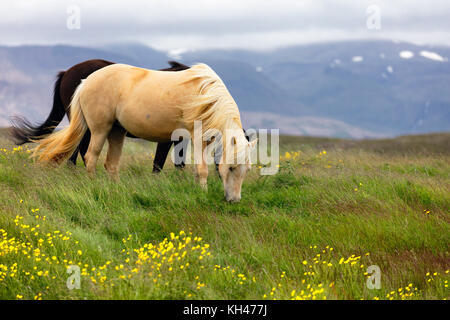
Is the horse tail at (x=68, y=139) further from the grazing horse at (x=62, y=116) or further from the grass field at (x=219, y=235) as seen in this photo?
the grazing horse at (x=62, y=116)

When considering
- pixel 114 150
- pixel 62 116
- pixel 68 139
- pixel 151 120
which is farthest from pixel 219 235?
pixel 62 116

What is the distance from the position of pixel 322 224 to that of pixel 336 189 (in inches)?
59.4

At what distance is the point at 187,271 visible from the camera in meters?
5.45

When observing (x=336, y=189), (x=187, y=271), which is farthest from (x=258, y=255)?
(x=336, y=189)

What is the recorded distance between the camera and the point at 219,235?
263 inches

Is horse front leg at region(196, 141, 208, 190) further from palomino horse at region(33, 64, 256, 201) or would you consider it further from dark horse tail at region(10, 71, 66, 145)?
dark horse tail at region(10, 71, 66, 145)

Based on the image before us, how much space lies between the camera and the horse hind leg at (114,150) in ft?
31.3

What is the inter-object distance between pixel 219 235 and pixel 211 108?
7.61ft

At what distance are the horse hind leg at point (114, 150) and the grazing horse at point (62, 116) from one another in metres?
0.55

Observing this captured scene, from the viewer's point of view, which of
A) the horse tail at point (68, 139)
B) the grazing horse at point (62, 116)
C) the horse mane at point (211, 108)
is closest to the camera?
the horse mane at point (211, 108)

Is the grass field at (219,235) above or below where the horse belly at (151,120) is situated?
below

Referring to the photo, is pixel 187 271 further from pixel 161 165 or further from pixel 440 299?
pixel 161 165

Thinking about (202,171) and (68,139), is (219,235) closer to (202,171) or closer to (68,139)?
(202,171)

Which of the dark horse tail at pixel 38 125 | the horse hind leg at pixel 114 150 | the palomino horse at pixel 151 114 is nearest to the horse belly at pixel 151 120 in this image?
the palomino horse at pixel 151 114
